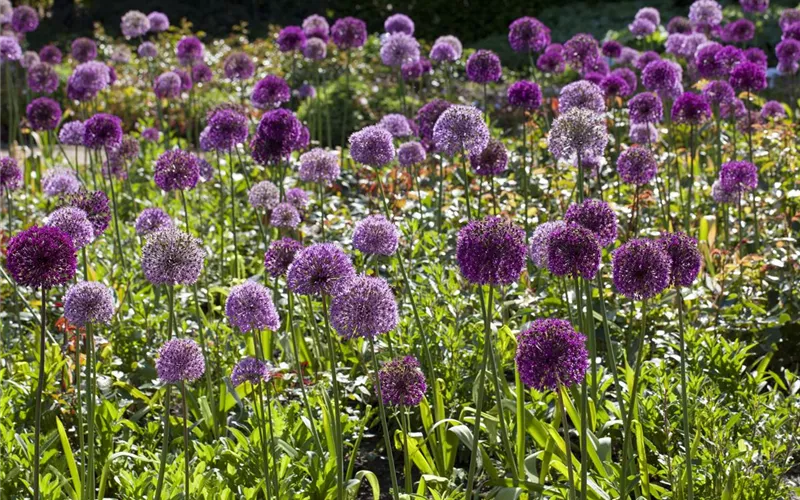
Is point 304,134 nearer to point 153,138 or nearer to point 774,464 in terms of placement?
point 153,138

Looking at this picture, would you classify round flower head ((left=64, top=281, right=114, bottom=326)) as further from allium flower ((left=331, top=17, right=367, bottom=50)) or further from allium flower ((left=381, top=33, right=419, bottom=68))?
allium flower ((left=331, top=17, right=367, bottom=50))

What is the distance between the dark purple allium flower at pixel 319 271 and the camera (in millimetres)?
2748

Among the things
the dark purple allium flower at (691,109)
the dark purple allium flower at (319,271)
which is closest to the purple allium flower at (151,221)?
the dark purple allium flower at (319,271)

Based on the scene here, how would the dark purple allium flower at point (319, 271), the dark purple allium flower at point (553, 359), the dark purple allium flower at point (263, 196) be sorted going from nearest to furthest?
1. the dark purple allium flower at point (553, 359)
2. the dark purple allium flower at point (319, 271)
3. the dark purple allium flower at point (263, 196)

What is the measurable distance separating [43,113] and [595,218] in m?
3.95

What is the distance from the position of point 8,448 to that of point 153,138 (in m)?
3.83

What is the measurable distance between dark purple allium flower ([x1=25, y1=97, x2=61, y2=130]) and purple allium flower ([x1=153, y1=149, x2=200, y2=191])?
6.54 ft

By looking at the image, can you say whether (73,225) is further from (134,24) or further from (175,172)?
(134,24)

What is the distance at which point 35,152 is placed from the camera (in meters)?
8.25

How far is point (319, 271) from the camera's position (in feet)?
9.02

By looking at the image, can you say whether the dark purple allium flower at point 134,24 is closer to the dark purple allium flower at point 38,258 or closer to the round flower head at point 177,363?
the dark purple allium flower at point 38,258

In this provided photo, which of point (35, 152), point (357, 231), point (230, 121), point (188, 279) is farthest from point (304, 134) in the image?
point (35, 152)

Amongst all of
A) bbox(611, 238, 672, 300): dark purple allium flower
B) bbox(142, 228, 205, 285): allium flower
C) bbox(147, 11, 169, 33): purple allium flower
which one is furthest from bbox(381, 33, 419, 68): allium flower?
bbox(611, 238, 672, 300): dark purple allium flower

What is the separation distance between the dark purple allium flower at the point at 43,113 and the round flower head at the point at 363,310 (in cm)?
367
